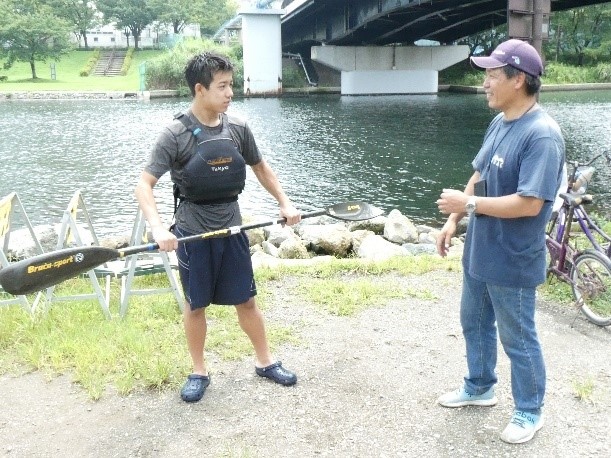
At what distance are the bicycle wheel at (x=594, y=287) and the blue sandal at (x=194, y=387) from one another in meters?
2.91

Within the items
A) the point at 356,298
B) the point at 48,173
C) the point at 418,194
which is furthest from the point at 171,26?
the point at 356,298

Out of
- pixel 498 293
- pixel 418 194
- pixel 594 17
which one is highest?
pixel 594 17

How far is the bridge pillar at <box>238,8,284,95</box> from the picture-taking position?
44500mm

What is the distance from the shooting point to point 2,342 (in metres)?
4.59

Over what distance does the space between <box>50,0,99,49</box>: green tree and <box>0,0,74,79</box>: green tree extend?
326 inches

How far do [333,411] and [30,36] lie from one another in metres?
59.1

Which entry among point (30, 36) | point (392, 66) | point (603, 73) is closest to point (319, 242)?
point (392, 66)

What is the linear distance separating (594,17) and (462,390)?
187ft

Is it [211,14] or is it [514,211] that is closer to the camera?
[514,211]

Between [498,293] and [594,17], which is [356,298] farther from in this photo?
[594,17]

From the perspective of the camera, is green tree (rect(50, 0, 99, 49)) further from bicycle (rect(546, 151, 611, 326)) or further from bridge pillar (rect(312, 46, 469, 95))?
bicycle (rect(546, 151, 611, 326))

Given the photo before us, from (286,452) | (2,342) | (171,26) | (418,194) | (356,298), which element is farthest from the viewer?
(171,26)

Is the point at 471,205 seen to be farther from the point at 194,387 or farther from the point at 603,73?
the point at 603,73

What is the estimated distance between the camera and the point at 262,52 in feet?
147
